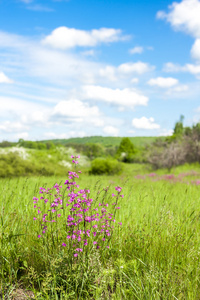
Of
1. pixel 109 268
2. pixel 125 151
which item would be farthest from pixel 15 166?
pixel 125 151

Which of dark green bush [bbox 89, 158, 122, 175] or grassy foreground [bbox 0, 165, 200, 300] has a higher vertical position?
grassy foreground [bbox 0, 165, 200, 300]

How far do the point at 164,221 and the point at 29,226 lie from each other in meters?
1.94

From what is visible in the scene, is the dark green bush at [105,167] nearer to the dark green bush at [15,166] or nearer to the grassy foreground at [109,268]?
the dark green bush at [15,166]

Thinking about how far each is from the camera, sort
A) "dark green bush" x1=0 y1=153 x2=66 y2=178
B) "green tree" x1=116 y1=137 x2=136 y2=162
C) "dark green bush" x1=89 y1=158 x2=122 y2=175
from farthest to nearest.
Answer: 1. "green tree" x1=116 y1=137 x2=136 y2=162
2. "dark green bush" x1=89 y1=158 x2=122 y2=175
3. "dark green bush" x1=0 y1=153 x2=66 y2=178

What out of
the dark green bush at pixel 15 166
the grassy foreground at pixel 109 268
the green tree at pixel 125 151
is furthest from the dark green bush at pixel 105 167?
the green tree at pixel 125 151

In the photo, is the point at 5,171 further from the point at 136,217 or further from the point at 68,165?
the point at 136,217

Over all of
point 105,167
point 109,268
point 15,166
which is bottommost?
point 105,167

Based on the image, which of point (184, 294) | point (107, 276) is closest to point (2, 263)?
point (107, 276)

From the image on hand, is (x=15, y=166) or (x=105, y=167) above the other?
(x=15, y=166)

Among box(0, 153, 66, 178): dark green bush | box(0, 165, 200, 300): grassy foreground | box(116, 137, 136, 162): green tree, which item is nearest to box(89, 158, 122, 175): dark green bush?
box(0, 153, 66, 178): dark green bush

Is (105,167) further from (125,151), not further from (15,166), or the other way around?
(125,151)

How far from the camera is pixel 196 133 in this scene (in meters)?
26.4

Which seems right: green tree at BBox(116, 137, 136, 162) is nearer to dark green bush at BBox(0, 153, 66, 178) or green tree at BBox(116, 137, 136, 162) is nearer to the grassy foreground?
dark green bush at BBox(0, 153, 66, 178)

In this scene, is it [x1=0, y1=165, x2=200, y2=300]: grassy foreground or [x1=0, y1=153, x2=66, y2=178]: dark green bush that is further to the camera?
[x1=0, y1=153, x2=66, y2=178]: dark green bush
